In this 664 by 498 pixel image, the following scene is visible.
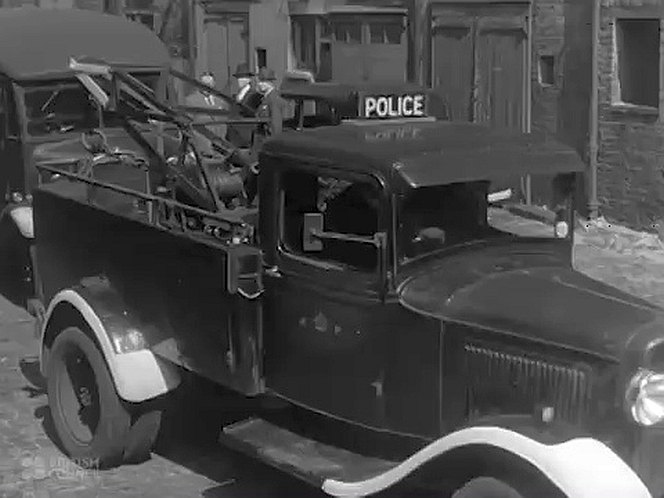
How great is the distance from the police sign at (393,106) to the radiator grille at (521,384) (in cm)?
144

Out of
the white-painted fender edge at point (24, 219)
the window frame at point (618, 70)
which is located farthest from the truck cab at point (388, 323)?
the window frame at point (618, 70)

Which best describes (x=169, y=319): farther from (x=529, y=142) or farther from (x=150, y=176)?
(x=529, y=142)

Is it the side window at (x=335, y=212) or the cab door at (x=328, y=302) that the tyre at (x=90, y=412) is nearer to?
the cab door at (x=328, y=302)

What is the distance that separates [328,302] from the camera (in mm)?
5246

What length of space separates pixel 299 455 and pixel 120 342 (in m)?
1.26

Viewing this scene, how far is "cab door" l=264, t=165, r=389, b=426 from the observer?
16.7 ft

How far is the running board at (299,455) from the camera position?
5.13m

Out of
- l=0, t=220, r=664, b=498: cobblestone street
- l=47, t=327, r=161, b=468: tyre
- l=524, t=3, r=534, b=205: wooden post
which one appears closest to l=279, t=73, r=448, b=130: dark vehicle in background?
l=47, t=327, r=161, b=468: tyre

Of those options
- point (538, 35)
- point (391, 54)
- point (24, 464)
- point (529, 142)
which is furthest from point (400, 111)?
point (391, 54)

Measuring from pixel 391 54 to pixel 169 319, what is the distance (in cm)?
996

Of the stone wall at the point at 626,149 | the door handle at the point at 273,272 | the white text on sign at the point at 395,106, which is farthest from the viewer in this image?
the stone wall at the point at 626,149

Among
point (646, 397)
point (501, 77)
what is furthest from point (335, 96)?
point (501, 77)

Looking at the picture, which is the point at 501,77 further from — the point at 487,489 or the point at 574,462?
the point at 574,462

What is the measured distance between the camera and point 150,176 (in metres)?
7.23
